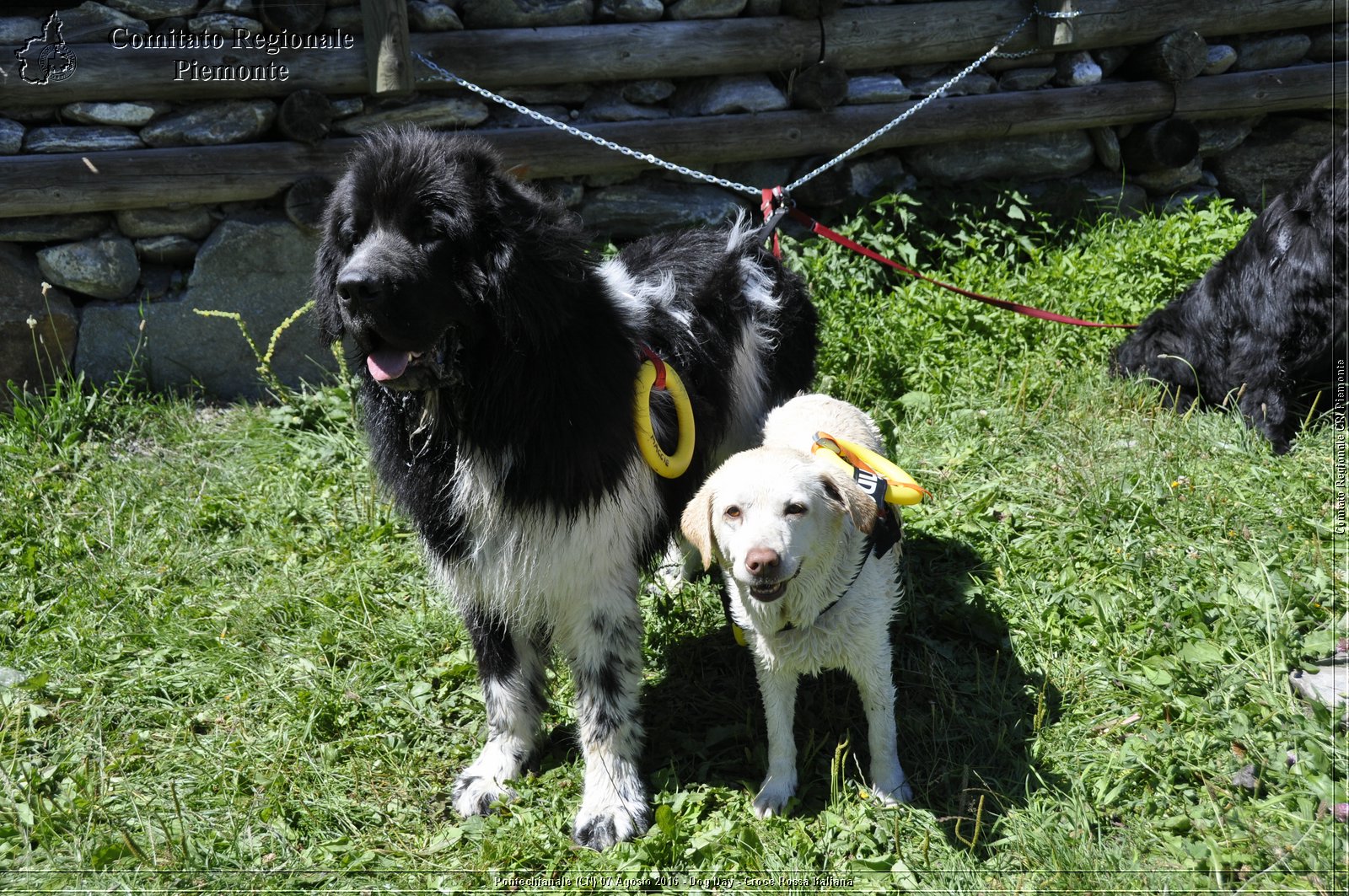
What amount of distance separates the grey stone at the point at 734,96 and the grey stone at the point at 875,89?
47 cm

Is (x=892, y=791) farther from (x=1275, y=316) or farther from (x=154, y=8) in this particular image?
(x=154, y=8)

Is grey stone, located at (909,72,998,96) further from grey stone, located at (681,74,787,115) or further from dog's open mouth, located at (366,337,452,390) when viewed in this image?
dog's open mouth, located at (366,337,452,390)

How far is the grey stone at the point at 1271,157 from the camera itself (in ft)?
20.5

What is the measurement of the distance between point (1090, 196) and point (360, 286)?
4985mm

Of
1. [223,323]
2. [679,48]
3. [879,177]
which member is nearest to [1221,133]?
[879,177]

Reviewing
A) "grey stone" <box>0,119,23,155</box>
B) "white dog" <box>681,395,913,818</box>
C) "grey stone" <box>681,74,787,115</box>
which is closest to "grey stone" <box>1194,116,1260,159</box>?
"grey stone" <box>681,74,787,115</box>

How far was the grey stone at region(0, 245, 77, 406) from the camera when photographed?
4859mm

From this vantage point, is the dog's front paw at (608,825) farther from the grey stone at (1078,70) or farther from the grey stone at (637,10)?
the grey stone at (1078,70)

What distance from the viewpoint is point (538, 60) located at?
512 centimetres

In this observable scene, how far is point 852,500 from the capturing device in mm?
2684

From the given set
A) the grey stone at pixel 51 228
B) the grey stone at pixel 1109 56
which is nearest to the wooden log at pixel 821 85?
the grey stone at pixel 1109 56

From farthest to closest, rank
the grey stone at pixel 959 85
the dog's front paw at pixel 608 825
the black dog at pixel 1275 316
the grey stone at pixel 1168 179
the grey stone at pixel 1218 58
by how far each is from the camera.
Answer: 1. the grey stone at pixel 1168 179
2. the grey stone at pixel 1218 58
3. the grey stone at pixel 959 85
4. the black dog at pixel 1275 316
5. the dog's front paw at pixel 608 825

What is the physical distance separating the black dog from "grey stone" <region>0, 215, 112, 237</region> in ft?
17.1

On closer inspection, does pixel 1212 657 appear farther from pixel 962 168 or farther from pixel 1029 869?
pixel 962 168
